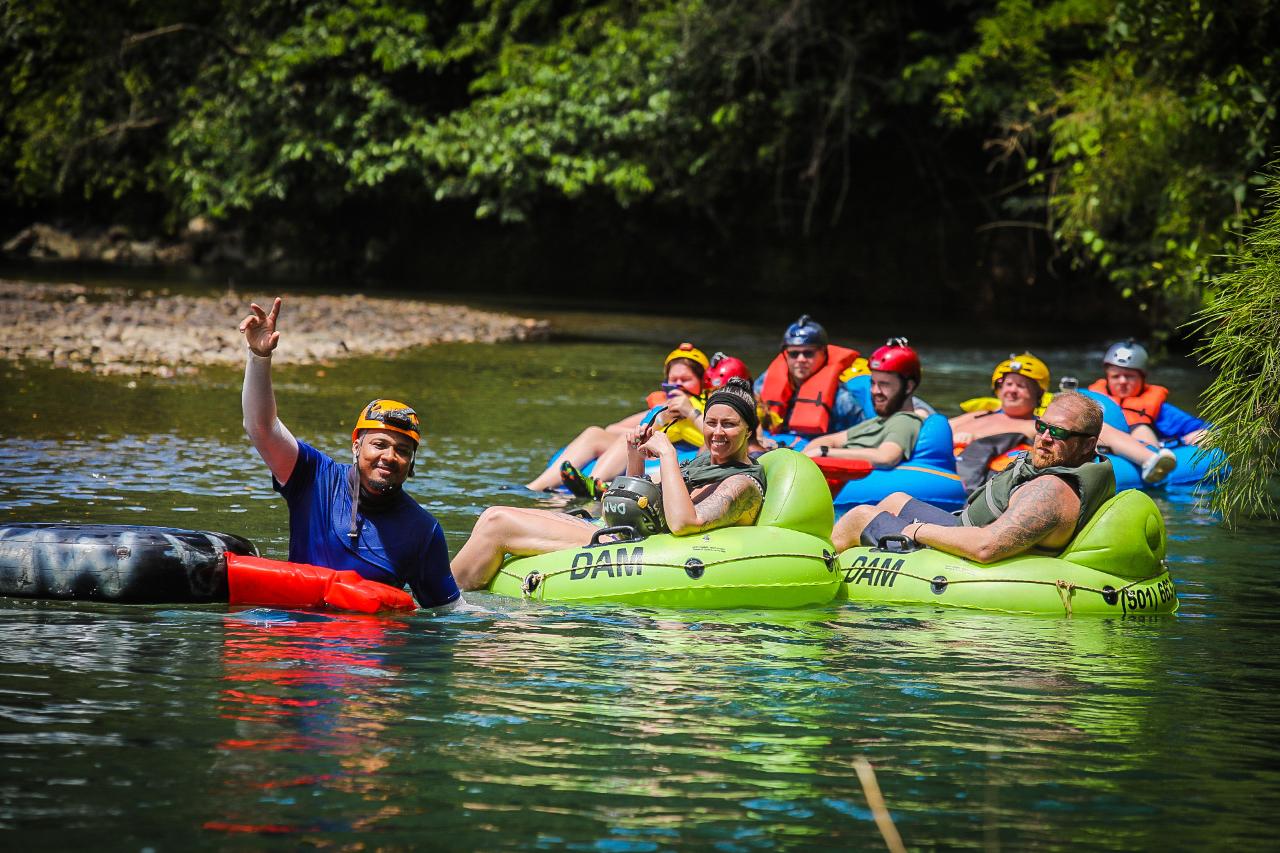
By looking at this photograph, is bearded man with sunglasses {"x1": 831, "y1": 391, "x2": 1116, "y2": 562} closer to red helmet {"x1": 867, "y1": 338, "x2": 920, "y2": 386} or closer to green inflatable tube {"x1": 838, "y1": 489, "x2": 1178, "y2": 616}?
green inflatable tube {"x1": 838, "y1": 489, "x2": 1178, "y2": 616}

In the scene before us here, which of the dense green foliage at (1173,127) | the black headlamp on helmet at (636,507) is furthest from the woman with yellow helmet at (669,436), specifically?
the dense green foliage at (1173,127)

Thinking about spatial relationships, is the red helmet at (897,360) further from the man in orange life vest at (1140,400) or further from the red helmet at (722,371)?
the man in orange life vest at (1140,400)

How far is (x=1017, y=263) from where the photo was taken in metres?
31.0

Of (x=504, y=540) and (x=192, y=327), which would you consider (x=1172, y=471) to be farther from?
(x=192, y=327)

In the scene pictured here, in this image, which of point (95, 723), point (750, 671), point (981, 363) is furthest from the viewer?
point (981, 363)

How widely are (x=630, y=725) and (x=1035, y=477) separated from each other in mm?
3101

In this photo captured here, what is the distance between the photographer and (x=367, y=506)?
6.82m

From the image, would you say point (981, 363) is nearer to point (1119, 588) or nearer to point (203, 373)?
point (203, 373)

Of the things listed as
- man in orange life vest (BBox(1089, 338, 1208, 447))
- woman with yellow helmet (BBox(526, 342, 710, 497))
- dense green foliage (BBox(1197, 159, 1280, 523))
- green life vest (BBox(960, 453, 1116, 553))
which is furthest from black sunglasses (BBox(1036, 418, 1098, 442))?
man in orange life vest (BBox(1089, 338, 1208, 447))

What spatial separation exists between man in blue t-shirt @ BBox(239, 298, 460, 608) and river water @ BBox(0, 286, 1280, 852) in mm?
245

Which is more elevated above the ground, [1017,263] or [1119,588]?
[1017,263]

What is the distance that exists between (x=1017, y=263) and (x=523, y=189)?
32.7 ft

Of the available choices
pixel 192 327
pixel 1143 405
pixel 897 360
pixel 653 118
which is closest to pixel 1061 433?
pixel 897 360

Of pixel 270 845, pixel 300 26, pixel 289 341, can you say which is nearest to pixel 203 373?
pixel 289 341
